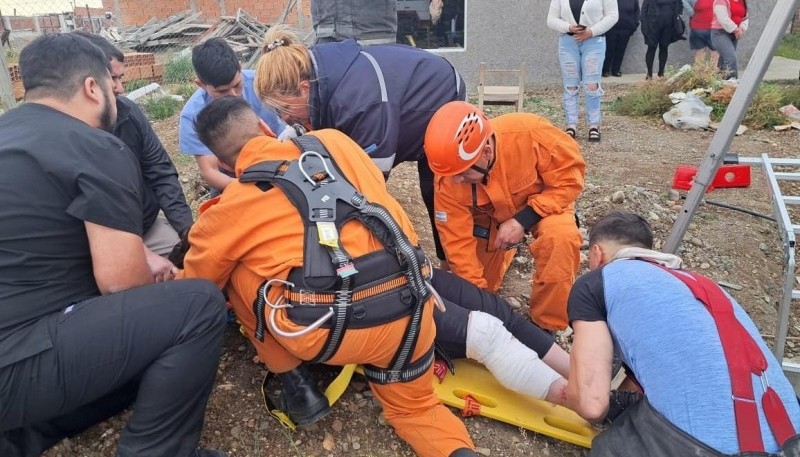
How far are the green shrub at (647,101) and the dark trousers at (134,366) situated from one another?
22.7ft

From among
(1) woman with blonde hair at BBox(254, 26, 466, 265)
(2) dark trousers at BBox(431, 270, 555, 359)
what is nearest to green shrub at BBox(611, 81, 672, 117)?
(1) woman with blonde hair at BBox(254, 26, 466, 265)

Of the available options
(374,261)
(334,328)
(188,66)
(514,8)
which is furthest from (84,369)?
(514,8)

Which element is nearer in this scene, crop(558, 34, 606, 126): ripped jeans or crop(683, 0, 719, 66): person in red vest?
crop(558, 34, 606, 126): ripped jeans

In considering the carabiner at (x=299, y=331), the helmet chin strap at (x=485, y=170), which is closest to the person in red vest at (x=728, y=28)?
the helmet chin strap at (x=485, y=170)

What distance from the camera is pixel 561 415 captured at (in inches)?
93.3

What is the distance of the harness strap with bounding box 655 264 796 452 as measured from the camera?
63.5 inches

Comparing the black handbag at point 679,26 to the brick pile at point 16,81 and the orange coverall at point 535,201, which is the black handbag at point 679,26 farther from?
the brick pile at point 16,81

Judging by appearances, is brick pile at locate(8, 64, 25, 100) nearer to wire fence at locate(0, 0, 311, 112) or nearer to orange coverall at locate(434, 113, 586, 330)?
wire fence at locate(0, 0, 311, 112)

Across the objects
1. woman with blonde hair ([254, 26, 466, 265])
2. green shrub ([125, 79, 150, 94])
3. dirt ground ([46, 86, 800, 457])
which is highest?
woman with blonde hair ([254, 26, 466, 265])

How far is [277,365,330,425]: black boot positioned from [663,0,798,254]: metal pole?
78.8 inches

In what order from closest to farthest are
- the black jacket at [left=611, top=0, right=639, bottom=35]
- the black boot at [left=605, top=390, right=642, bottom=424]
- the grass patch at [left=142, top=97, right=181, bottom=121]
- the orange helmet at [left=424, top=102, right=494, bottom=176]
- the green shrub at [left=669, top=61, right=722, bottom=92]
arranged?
the black boot at [left=605, top=390, right=642, bottom=424] < the orange helmet at [left=424, top=102, right=494, bottom=176] < the grass patch at [left=142, top=97, right=181, bottom=121] < the green shrub at [left=669, top=61, right=722, bottom=92] < the black jacket at [left=611, top=0, right=639, bottom=35]

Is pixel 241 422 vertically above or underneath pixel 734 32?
underneath

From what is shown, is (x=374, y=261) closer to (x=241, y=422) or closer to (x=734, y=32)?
(x=241, y=422)

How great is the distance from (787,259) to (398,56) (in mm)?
2005
